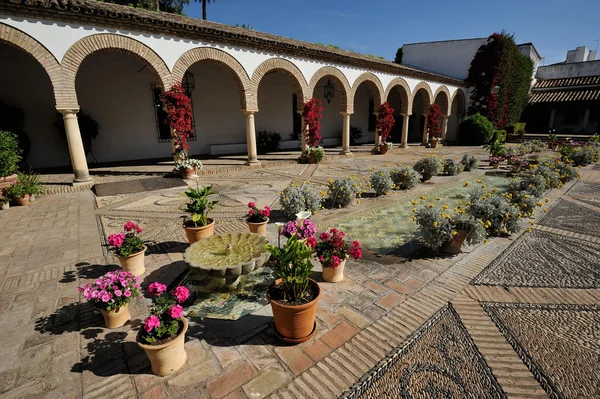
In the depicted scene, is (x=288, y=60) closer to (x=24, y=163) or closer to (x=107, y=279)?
(x=24, y=163)

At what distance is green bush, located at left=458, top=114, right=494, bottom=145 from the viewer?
19.8m

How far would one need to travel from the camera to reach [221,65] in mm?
10273

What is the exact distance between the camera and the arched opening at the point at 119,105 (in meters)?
10.8

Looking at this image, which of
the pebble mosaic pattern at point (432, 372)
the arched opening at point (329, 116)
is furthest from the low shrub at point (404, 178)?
the arched opening at point (329, 116)

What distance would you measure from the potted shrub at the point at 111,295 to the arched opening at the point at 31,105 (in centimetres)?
1013

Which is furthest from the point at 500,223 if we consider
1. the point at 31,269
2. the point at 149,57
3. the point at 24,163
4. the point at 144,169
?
the point at 24,163

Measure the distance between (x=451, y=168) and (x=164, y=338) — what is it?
988cm

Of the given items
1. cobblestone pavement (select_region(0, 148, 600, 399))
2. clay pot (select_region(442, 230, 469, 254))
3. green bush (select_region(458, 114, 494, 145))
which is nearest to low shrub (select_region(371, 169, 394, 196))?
cobblestone pavement (select_region(0, 148, 600, 399))

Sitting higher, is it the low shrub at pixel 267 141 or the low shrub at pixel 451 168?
the low shrub at pixel 267 141

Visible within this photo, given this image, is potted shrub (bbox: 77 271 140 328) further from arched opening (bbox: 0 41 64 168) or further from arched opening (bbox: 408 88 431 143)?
arched opening (bbox: 408 88 431 143)

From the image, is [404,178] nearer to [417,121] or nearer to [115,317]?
[115,317]

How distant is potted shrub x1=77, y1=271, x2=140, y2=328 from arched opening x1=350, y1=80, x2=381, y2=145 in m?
18.5

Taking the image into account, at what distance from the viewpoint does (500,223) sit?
4996 millimetres

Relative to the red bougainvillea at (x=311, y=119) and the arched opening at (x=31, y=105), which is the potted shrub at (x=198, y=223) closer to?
the red bougainvillea at (x=311, y=119)
